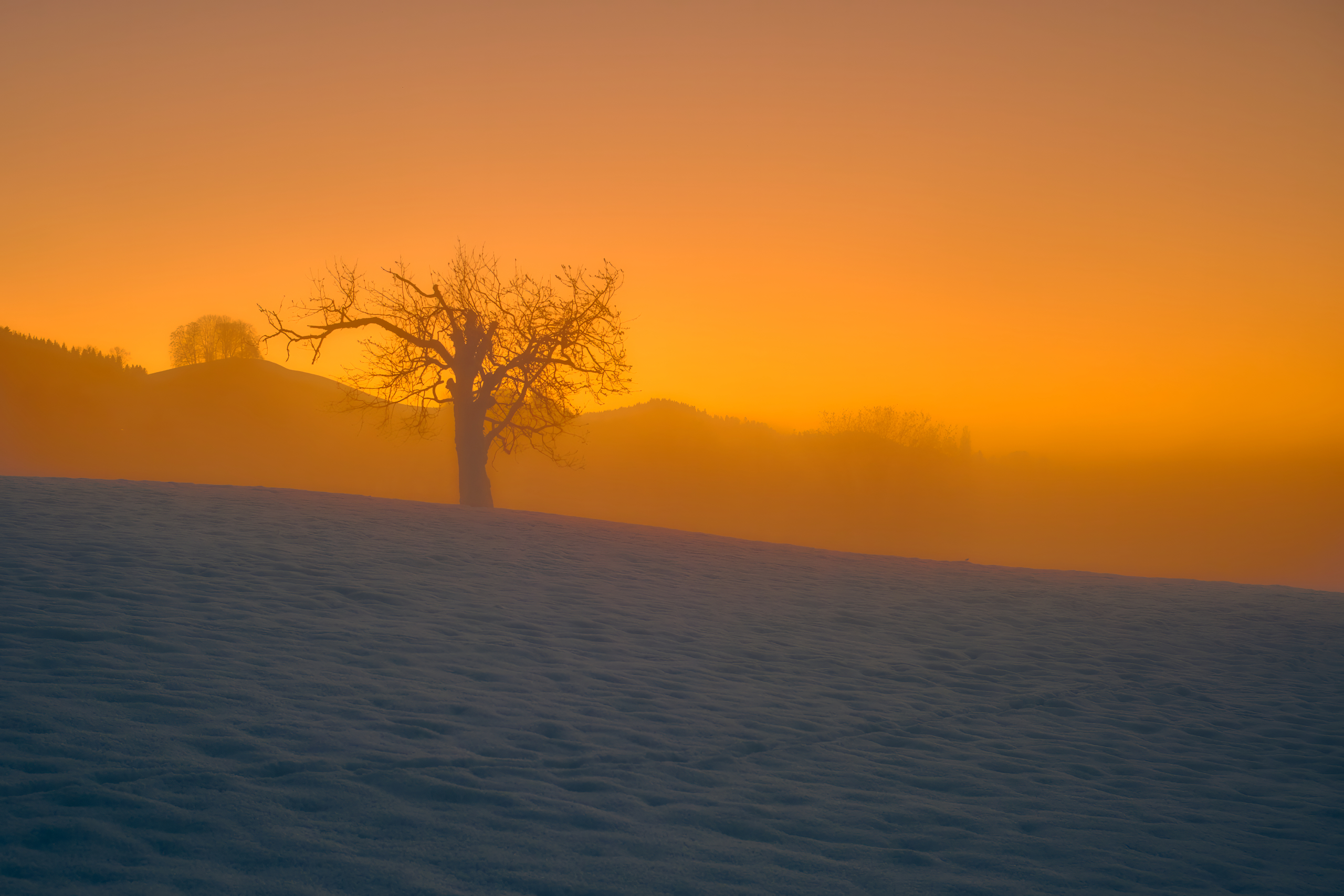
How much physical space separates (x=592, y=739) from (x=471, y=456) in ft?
66.0

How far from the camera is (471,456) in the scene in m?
24.9

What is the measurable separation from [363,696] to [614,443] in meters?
76.4

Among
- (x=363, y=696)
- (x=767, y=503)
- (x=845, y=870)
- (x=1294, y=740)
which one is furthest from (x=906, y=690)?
(x=767, y=503)

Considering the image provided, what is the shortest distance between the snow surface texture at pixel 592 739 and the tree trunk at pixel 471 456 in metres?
11.7

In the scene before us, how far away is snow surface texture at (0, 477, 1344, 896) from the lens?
381 cm

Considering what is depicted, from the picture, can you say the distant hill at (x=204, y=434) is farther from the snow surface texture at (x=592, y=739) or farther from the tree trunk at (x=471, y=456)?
the snow surface texture at (x=592, y=739)

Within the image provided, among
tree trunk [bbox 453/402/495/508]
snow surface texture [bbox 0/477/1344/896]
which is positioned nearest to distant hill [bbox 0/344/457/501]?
tree trunk [bbox 453/402/495/508]

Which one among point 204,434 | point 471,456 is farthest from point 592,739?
point 204,434

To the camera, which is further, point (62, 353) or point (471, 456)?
point (62, 353)

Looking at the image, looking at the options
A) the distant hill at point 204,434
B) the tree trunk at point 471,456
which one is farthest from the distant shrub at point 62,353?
the tree trunk at point 471,456

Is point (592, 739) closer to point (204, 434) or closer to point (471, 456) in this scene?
point (471, 456)

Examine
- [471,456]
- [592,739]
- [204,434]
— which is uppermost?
[204,434]

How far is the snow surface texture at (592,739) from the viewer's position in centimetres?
381

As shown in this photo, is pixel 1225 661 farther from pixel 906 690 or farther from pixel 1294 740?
pixel 906 690
